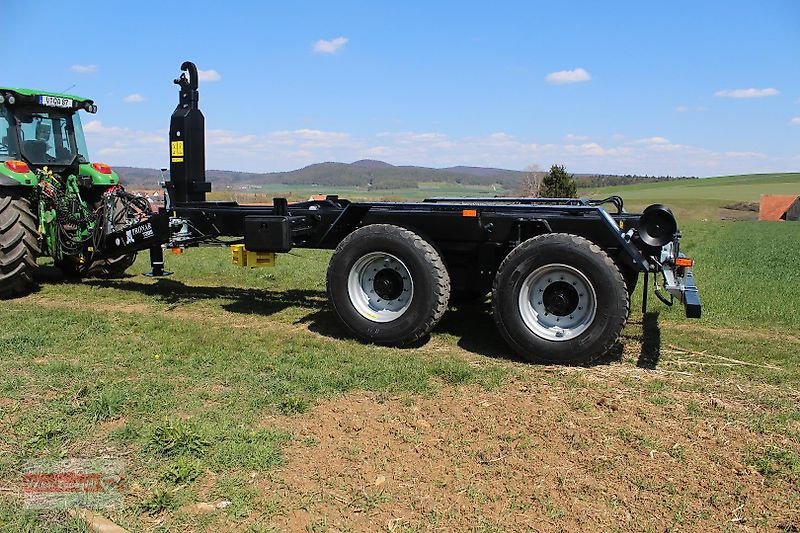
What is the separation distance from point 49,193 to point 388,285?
17.7ft

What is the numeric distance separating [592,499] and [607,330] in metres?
2.29

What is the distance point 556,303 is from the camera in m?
5.54

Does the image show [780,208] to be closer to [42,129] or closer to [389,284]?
[389,284]

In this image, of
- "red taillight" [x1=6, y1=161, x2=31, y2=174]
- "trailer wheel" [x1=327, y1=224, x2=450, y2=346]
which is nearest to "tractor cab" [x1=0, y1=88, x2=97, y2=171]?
"red taillight" [x1=6, y1=161, x2=31, y2=174]

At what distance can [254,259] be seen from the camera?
23.7 feet

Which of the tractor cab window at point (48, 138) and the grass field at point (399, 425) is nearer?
the grass field at point (399, 425)

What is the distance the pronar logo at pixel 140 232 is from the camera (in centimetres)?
809

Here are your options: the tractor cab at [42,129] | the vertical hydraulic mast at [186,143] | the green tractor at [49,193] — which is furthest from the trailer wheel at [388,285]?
the tractor cab at [42,129]

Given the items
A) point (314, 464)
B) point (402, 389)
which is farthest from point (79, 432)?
point (402, 389)

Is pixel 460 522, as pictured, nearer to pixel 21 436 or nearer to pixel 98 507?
pixel 98 507

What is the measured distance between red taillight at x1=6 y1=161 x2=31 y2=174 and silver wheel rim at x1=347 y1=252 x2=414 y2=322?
501cm

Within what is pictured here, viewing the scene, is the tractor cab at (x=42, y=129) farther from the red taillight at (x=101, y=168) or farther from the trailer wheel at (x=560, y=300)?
the trailer wheel at (x=560, y=300)

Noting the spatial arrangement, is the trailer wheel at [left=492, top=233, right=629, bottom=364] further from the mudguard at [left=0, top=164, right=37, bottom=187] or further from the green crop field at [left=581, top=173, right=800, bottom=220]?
the green crop field at [left=581, top=173, right=800, bottom=220]

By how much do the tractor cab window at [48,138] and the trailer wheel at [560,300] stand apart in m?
6.97
